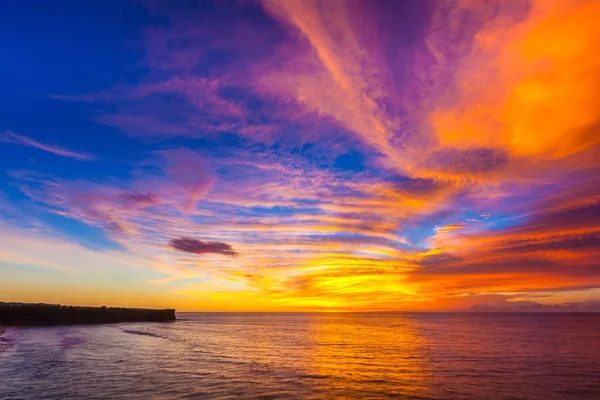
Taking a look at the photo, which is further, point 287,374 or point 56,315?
point 56,315

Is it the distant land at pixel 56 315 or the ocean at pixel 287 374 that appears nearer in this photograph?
the ocean at pixel 287 374

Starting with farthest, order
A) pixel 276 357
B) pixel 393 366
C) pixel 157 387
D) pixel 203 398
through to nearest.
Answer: pixel 276 357
pixel 393 366
pixel 157 387
pixel 203 398

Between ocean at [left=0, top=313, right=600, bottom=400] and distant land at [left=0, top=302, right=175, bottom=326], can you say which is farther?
distant land at [left=0, top=302, right=175, bottom=326]

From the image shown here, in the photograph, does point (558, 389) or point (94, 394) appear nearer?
point (94, 394)

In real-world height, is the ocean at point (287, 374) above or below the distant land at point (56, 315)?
below

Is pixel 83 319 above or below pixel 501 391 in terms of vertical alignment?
above

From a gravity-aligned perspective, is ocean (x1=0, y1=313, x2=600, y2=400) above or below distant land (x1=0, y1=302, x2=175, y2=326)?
below

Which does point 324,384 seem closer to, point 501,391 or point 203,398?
point 203,398

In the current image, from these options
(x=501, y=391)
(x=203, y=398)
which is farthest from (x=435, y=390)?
(x=203, y=398)

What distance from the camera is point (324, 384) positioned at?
28.2m

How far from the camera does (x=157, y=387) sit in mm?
25453

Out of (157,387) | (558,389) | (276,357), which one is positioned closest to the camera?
(157,387)

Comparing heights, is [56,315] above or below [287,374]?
above

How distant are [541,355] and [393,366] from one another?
22167 millimetres
